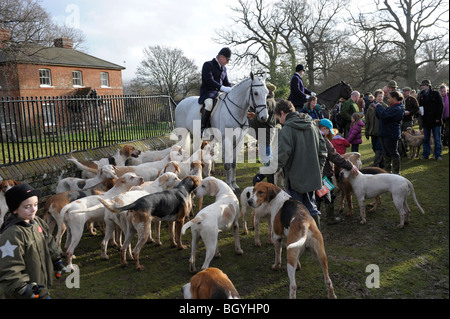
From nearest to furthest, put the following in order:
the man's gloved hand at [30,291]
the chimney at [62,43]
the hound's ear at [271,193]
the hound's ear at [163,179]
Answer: the man's gloved hand at [30,291] < the hound's ear at [271,193] < the hound's ear at [163,179] < the chimney at [62,43]

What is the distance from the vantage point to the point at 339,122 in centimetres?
1332

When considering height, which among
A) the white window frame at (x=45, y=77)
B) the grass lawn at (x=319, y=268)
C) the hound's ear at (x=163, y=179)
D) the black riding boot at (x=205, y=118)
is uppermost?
the white window frame at (x=45, y=77)

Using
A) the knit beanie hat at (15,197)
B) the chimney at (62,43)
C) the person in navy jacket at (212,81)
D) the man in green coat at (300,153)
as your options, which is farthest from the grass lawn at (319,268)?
the chimney at (62,43)

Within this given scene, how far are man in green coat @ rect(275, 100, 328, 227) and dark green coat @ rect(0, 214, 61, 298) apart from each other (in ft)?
8.93

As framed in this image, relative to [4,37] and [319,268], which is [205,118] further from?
[4,37]

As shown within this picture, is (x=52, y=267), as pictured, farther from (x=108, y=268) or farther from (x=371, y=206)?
(x=371, y=206)

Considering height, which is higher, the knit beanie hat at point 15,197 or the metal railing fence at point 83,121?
the metal railing fence at point 83,121

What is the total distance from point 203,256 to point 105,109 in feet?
20.3

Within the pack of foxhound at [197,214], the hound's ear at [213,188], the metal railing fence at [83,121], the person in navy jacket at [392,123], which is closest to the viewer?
the pack of foxhound at [197,214]

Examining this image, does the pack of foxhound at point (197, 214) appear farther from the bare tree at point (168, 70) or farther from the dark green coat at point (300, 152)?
the bare tree at point (168, 70)

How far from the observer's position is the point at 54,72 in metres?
28.5

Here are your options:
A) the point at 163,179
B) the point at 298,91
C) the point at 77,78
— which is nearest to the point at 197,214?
the point at 163,179

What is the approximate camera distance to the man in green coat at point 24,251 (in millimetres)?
2688

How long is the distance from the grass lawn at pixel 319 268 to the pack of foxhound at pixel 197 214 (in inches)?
6.8
